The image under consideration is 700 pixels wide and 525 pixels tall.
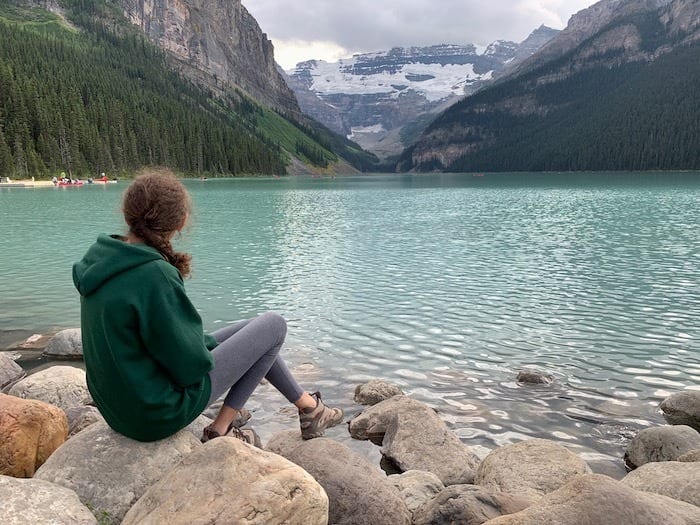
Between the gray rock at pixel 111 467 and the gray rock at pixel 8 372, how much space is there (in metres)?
7.68

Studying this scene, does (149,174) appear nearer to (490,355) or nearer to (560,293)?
(490,355)

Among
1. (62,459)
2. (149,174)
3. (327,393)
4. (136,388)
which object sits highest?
(149,174)

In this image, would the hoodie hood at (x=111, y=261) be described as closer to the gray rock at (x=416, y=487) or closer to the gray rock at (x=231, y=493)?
the gray rock at (x=231, y=493)

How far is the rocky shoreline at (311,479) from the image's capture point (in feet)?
15.3

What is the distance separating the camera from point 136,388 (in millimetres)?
5191

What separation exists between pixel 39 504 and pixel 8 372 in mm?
9219

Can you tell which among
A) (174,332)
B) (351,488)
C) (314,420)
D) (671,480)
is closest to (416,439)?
(314,420)

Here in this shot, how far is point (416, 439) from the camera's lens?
9.40m

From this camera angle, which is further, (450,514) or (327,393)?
(327,393)

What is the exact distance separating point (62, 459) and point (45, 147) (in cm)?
15169

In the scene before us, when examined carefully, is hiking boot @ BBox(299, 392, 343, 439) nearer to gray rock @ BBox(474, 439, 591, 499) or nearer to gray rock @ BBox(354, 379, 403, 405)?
gray rock @ BBox(474, 439, 591, 499)

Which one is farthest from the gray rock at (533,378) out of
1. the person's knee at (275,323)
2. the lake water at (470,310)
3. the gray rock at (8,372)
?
the gray rock at (8,372)

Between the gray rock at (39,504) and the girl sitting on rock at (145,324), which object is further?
the girl sitting on rock at (145,324)

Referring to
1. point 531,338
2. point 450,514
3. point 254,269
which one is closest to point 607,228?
point 254,269
